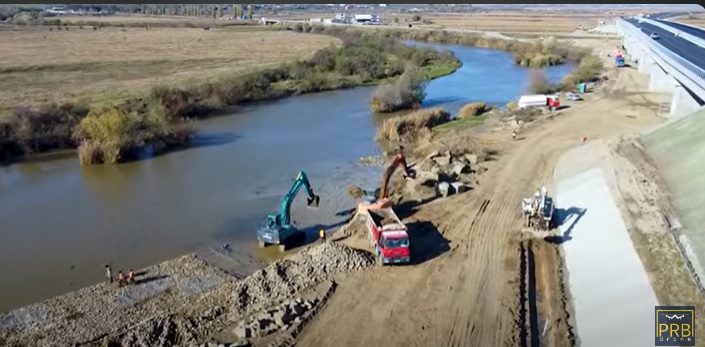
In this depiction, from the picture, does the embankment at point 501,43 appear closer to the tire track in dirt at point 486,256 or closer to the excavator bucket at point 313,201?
the tire track in dirt at point 486,256

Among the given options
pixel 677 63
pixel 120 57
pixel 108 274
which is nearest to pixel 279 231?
pixel 108 274

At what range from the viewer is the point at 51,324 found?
1334 centimetres

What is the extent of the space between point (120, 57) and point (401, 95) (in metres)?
34.1

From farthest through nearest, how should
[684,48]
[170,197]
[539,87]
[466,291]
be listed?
[539,87] < [684,48] < [170,197] < [466,291]

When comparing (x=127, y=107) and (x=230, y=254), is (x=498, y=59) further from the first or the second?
(x=230, y=254)

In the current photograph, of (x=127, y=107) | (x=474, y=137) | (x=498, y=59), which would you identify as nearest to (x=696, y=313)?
(x=474, y=137)

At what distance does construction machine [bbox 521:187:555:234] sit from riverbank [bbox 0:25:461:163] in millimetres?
18123

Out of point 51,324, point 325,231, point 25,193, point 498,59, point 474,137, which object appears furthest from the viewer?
point 498,59

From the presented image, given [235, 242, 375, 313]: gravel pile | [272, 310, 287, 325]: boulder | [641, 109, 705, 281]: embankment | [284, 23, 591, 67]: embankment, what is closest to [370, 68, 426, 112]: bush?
[641, 109, 705, 281]: embankment

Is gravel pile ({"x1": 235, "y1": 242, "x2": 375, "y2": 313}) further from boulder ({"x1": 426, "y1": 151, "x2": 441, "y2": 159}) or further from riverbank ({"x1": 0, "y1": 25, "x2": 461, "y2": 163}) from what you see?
riverbank ({"x1": 0, "y1": 25, "x2": 461, "y2": 163})

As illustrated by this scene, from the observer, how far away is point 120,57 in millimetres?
57688

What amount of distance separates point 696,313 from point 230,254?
1205cm

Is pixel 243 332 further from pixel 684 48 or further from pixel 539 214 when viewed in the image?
pixel 684 48

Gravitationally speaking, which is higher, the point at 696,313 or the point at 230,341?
the point at 696,313
